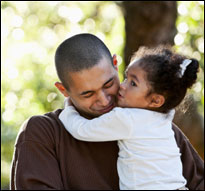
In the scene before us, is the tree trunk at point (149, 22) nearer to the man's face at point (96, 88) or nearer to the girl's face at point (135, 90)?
the man's face at point (96, 88)

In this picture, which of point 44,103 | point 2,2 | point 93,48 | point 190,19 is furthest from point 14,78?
point 93,48

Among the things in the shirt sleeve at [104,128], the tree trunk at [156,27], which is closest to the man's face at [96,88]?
the shirt sleeve at [104,128]

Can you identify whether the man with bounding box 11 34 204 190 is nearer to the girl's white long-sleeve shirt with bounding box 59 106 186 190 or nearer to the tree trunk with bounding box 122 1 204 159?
the girl's white long-sleeve shirt with bounding box 59 106 186 190

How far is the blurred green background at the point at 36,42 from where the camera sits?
12.6 metres

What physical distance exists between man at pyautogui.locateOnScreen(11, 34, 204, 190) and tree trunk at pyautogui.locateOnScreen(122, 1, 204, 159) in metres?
3.24

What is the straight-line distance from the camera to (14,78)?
13.5 meters

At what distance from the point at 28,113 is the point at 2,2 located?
2993 mm

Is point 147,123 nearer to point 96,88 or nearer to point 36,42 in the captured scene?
point 96,88

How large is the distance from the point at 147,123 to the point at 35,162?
776 millimetres

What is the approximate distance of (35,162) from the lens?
3160 mm

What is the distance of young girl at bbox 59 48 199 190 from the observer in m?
3.05

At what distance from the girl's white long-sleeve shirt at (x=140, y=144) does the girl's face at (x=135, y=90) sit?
9cm

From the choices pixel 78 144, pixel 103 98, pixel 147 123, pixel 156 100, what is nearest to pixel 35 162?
pixel 78 144

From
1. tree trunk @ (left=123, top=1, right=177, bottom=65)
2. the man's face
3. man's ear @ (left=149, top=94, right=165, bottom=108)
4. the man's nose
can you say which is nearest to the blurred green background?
tree trunk @ (left=123, top=1, right=177, bottom=65)
